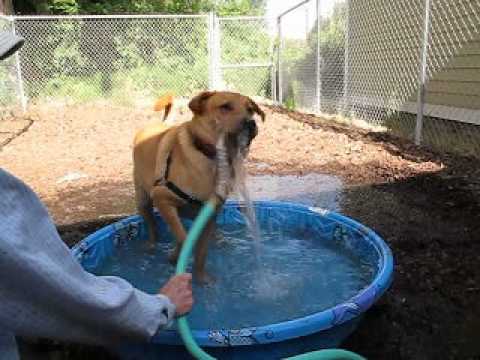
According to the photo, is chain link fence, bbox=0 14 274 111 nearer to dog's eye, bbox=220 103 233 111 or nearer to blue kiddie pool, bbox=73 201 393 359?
blue kiddie pool, bbox=73 201 393 359

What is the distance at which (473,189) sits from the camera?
4996mm

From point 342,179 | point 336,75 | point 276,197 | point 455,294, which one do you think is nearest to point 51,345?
point 455,294

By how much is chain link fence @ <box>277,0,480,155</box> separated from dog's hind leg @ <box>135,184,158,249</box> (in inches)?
177

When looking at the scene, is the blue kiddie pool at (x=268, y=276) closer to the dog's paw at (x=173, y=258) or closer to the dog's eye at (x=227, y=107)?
the dog's paw at (x=173, y=258)

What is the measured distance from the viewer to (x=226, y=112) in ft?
10.9

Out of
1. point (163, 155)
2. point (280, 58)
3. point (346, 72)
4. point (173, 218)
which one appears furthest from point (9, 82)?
point (173, 218)

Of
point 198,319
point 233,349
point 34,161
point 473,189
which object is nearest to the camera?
point 233,349

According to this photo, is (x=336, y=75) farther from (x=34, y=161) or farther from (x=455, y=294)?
(x=455, y=294)

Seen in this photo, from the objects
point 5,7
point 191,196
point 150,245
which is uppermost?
point 5,7

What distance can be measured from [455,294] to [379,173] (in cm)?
297

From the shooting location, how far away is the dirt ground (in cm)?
285

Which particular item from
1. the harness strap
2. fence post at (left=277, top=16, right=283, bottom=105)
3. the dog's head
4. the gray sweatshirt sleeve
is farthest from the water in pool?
fence post at (left=277, top=16, right=283, bottom=105)

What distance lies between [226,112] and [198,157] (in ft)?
1.13

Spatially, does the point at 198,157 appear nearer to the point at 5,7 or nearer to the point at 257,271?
the point at 257,271
